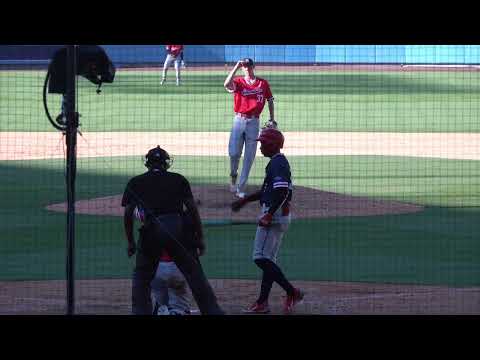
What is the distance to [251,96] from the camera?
17609mm

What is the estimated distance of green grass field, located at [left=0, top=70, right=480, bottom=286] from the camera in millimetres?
13992

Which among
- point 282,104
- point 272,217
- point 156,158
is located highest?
point 282,104

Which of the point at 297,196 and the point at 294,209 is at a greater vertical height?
the point at 297,196

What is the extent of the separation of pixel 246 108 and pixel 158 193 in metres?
7.55

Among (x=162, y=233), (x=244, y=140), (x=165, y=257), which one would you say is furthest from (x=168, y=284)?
(x=244, y=140)

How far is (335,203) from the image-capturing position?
58.8 ft

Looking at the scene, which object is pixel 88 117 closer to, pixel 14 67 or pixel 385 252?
pixel 14 67

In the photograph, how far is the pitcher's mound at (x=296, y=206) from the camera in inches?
672

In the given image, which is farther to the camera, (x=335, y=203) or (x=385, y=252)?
(x=335, y=203)

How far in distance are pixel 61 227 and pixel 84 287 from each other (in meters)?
3.91

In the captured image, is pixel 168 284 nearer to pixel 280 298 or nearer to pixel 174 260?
pixel 174 260

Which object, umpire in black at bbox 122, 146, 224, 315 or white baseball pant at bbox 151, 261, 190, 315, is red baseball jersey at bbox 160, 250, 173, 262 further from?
umpire in black at bbox 122, 146, 224, 315

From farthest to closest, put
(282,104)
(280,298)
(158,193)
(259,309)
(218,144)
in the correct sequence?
(282,104) < (218,144) < (280,298) < (259,309) < (158,193)
